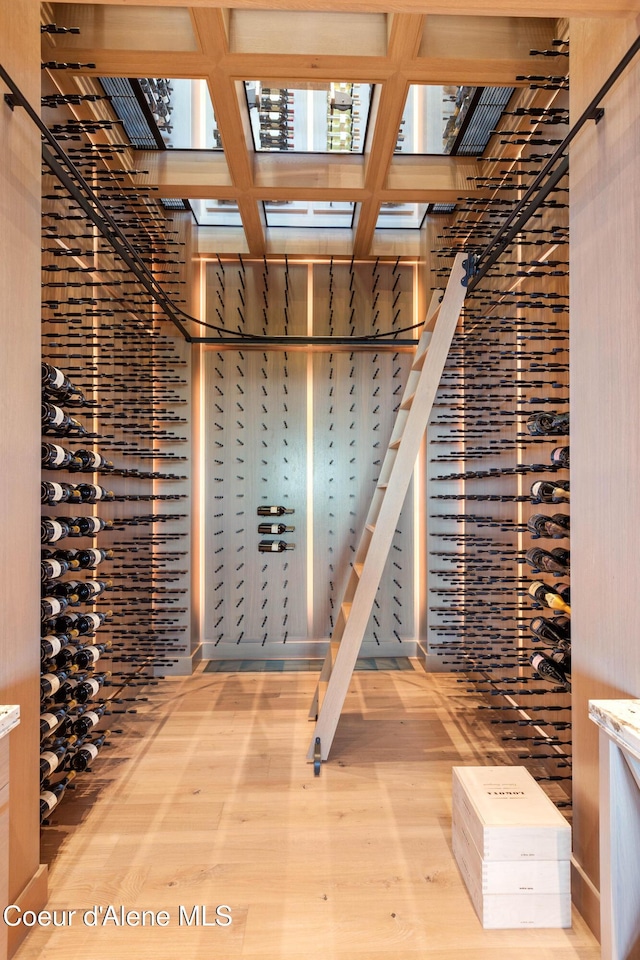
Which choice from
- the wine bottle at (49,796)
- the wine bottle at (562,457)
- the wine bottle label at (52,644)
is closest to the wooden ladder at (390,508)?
the wine bottle at (562,457)

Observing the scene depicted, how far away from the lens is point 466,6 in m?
1.56

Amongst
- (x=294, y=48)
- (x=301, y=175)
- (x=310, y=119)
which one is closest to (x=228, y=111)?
(x=294, y=48)

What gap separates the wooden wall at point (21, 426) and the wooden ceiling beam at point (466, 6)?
330 millimetres

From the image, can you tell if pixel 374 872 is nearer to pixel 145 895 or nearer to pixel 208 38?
pixel 145 895

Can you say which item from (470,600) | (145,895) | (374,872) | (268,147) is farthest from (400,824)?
(268,147)

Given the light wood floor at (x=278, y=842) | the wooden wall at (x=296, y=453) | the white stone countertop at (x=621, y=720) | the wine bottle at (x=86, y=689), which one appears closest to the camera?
the white stone countertop at (x=621, y=720)

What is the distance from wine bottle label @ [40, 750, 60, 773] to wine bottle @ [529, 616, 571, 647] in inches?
74.5

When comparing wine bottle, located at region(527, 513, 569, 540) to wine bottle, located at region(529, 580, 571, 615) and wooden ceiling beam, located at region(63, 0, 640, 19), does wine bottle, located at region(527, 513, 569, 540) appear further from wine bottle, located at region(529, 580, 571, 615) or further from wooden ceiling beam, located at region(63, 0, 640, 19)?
wooden ceiling beam, located at region(63, 0, 640, 19)

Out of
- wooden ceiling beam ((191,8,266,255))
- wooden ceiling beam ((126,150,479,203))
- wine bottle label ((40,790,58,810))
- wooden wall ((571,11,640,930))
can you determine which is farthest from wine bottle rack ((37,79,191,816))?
wooden wall ((571,11,640,930))

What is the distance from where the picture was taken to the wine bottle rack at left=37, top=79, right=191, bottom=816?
233 cm

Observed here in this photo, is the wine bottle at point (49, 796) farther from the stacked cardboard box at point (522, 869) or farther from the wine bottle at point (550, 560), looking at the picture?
the wine bottle at point (550, 560)

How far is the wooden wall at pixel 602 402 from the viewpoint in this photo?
1.56m

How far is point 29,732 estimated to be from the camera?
1.76 meters

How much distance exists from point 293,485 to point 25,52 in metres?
2.97
